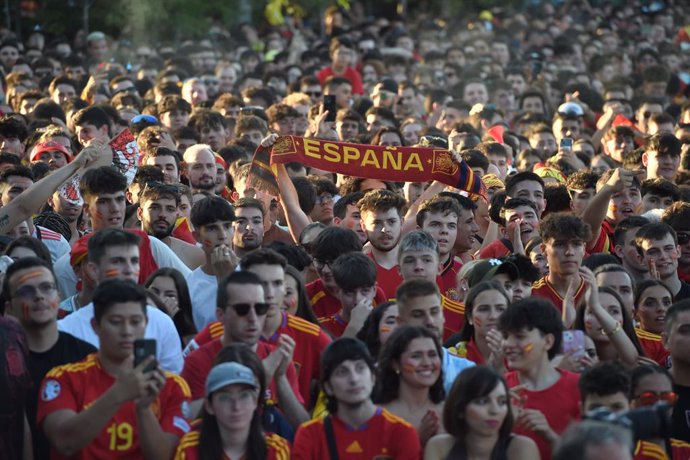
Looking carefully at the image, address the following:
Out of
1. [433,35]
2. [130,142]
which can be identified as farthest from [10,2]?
[130,142]

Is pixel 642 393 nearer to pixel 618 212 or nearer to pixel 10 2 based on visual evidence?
pixel 618 212

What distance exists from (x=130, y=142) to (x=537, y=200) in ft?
9.77

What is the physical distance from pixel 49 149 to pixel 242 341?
17.4 feet

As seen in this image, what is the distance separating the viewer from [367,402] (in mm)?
7066

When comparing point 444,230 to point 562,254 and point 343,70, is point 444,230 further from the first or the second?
point 343,70

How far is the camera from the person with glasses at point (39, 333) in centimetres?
741

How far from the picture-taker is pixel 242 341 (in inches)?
296

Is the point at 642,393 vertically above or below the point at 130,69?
below

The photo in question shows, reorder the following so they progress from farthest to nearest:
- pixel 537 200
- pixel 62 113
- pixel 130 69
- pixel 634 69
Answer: pixel 634 69, pixel 130 69, pixel 62 113, pixel 537 200

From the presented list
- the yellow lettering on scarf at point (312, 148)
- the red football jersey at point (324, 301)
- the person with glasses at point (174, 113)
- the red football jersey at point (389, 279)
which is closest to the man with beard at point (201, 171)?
the yellow lettering on scarf at point (312, 148)

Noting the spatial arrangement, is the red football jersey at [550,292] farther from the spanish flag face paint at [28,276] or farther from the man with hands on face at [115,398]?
the spanish flag face paint at [28,276]

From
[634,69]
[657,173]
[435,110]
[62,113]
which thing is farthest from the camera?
[634,69]

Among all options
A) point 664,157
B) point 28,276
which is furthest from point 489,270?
point 664,157

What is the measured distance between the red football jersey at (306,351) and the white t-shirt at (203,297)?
1025 millimetres
